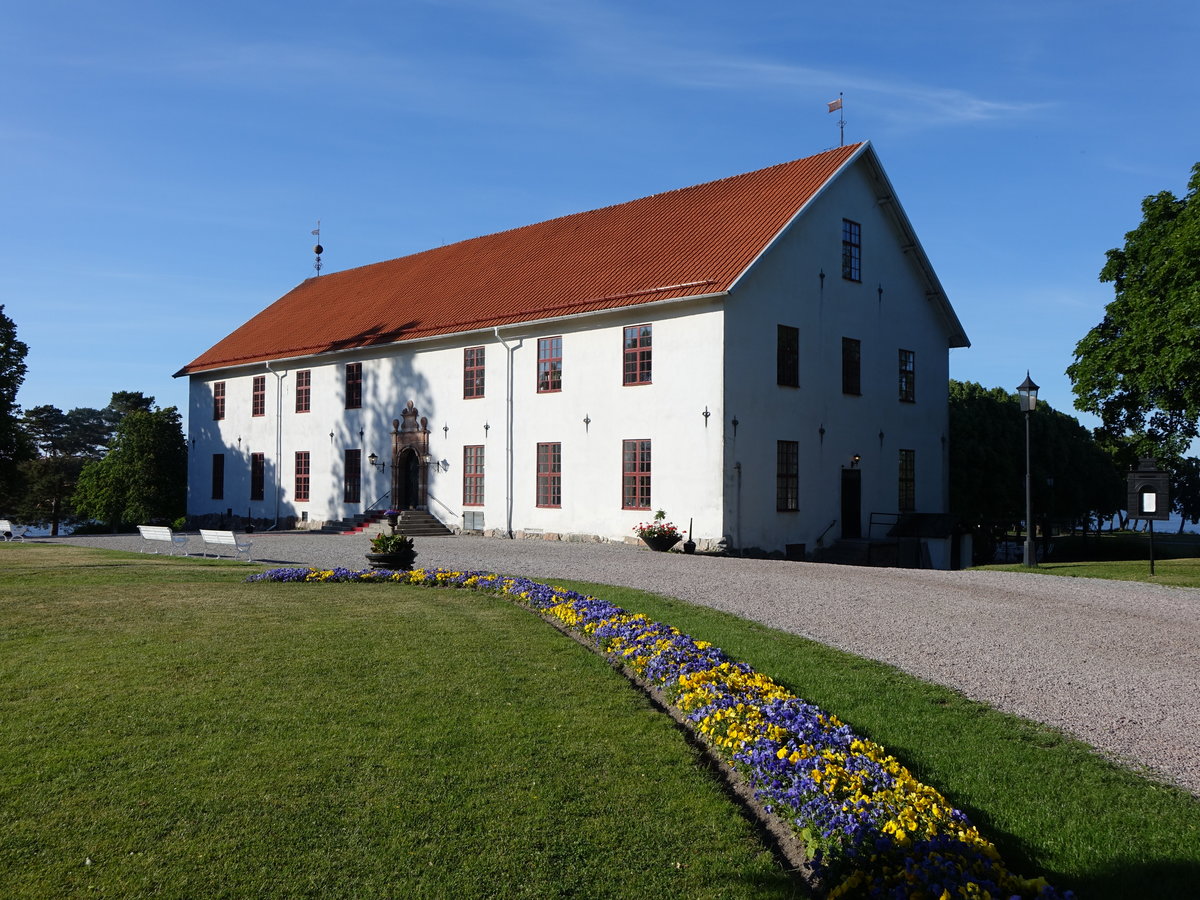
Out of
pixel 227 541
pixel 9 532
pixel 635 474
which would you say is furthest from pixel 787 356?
pixel 9 532

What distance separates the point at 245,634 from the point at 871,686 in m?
6.83

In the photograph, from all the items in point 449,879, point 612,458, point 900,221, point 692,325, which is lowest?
point 449,879

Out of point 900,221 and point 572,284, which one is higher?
point 900,221

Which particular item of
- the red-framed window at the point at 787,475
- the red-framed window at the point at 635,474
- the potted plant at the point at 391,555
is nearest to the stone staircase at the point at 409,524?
the red-framed window at the point at 635,474

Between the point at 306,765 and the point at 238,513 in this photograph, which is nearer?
the point at 306,765

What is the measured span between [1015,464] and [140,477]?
127 feet

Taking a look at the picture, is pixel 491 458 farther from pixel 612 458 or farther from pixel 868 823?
pixel 868 823

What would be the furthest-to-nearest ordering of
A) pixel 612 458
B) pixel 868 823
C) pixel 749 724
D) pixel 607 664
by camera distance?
pixel 612 458 → pixel 607 664 → pixel 749 724 → pixel 868 823

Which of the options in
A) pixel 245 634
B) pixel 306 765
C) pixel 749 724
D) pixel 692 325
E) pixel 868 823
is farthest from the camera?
pixel 692 325

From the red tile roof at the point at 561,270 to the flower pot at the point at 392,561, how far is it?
10014 mm

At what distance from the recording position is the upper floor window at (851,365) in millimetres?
27659

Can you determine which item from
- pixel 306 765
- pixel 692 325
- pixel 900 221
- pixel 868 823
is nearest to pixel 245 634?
pixel 306 765

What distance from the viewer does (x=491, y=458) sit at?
29703 mm

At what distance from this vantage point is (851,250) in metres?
27.9
